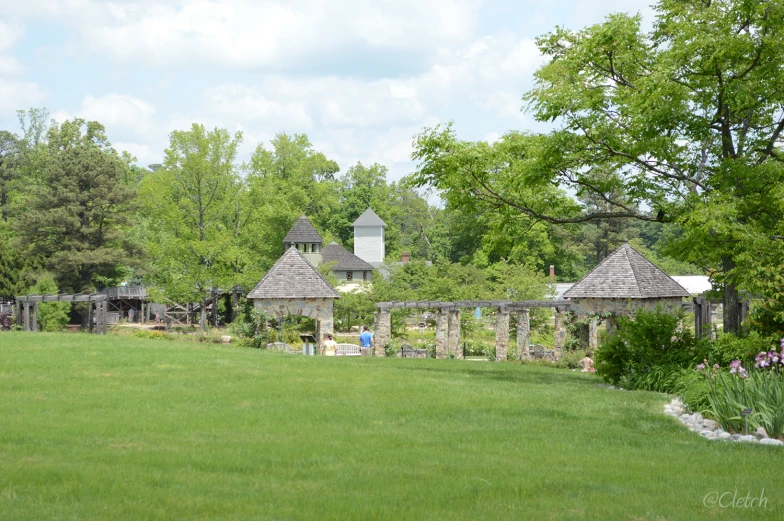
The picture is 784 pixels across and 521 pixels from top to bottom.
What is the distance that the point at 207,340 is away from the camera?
34500 mm

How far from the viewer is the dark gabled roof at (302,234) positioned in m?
48.7

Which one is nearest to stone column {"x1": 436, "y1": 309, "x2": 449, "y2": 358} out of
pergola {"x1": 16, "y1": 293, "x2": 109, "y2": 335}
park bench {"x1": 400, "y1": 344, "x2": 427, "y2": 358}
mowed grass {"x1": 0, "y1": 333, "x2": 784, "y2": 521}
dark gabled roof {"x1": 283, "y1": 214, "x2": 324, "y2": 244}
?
park bench {"x1": 400, "y1": 344, "x2": 427, "y2": 358}

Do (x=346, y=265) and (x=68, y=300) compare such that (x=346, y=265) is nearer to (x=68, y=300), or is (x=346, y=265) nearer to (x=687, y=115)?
(x=68, y=300)

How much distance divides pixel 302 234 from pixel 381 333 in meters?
18.3

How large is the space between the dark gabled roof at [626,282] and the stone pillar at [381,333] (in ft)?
22.8

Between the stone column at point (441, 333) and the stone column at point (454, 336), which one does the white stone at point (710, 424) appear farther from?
the stone column at point (454, 336)

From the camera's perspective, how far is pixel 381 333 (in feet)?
105

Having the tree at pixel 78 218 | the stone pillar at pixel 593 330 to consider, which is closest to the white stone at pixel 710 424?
the stone pillar at pixel 593 330

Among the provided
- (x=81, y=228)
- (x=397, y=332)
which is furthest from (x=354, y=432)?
(x=81, y=228)

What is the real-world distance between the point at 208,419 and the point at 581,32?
1174 centimetres

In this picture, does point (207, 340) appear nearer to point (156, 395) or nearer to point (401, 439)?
point (156, 395)

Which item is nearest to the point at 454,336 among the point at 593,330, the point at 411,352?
the point at 411,352

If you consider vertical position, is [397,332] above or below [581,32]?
below

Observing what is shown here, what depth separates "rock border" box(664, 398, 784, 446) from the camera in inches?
373
